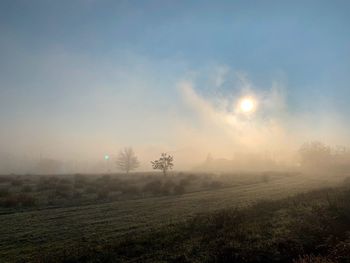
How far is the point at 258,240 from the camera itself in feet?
57.4

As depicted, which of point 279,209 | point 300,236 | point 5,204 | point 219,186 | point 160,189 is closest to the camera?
point 300,236

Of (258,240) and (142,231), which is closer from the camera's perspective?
(258,240)

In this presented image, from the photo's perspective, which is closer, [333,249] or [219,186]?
[333,249]

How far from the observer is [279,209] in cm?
2638

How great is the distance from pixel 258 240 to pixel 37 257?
1239cm

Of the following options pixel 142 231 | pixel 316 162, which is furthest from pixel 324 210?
pixel 316 162

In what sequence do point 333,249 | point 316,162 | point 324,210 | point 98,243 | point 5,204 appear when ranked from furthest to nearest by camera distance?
point 316,162, point 5,204, point 324,210, point 98,243, point 333,249

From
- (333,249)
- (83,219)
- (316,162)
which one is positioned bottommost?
(333,249)

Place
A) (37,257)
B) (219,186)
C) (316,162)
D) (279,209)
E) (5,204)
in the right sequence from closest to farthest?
(37,257)
(279,209)
(5,204)
(219,186)
(316,162)

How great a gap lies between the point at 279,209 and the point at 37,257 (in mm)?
20212

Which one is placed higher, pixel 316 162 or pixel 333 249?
pixel 316 162

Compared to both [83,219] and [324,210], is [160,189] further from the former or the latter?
[324,210]

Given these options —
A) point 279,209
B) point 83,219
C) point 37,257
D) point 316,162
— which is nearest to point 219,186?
point 279,209

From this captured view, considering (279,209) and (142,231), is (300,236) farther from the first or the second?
(142,231)
